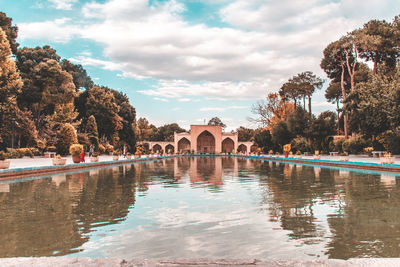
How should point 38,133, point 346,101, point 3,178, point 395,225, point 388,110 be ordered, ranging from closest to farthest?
point 395,225
point 3,178
point 388,110
point 346,101
point 38,133

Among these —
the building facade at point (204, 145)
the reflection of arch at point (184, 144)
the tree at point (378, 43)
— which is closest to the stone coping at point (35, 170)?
the tree at point (378, 43)

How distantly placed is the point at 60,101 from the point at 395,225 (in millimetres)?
27689

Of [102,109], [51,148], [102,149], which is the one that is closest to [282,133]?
[102,149]

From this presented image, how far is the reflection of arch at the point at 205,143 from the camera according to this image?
60.7 meters

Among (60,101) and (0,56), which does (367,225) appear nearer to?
(0,56)

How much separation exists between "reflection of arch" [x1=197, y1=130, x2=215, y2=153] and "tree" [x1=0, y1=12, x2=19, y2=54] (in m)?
36.4

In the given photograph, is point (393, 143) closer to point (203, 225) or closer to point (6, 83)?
point (203, 225)

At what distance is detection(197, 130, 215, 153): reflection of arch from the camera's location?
60656 millimetres

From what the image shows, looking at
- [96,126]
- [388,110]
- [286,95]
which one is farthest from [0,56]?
[286,95]

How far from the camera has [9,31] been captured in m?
26.7

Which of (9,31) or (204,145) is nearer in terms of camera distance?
(9,31)

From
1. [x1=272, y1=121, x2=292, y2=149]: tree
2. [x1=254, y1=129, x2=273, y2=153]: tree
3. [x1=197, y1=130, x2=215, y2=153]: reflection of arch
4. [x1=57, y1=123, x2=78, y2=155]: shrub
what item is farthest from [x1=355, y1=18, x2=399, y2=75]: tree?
[x1=197, y1=130, x2=215, y2=153]: reflection of arch

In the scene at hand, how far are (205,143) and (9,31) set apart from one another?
1544 inches

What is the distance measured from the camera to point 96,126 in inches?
1313
